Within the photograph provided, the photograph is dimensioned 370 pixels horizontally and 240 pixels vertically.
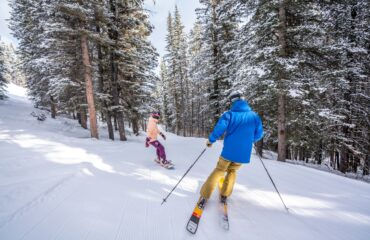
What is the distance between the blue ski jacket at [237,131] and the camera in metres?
3.22

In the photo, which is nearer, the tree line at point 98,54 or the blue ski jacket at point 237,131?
the blue ski jacket at point 237,131

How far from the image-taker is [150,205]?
3461mm

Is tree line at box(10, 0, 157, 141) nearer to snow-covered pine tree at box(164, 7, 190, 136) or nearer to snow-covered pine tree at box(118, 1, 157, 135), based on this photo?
snow-covered pine tree at box(118, 1, 157, 135)

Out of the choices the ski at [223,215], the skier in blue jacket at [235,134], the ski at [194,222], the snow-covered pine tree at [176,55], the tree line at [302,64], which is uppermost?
the snow-covered pine tree at [176,55]

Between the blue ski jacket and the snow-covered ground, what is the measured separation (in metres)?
1.17

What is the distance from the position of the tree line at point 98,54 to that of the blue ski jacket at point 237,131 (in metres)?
10.4

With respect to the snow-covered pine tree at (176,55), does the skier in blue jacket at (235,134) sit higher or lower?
lower

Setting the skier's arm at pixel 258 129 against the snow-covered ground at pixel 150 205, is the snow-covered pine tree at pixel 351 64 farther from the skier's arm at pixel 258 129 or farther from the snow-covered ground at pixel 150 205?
the skier's arm at pixel 258 129

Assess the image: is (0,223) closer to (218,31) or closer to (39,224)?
(39,224)

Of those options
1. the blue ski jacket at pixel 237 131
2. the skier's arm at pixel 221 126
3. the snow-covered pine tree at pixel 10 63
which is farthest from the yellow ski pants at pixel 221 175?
the snow-covered pine tree at pixel 10 63

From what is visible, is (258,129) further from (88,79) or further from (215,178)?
(88,79)

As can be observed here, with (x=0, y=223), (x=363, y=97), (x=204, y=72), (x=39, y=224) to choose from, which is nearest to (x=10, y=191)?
(x=0, y=223)

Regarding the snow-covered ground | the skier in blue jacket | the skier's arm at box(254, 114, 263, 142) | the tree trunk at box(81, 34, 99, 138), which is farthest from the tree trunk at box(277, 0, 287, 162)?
the tree trunk at box(81, 34, 99, 138)

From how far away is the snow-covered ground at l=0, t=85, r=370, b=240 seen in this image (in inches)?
106
